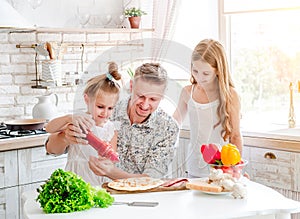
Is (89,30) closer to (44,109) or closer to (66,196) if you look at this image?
(44,109)

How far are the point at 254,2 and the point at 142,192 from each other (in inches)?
86.8

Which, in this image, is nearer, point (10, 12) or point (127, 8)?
point (10, 12)

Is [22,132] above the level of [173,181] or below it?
above

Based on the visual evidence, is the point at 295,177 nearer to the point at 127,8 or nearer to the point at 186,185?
the point at 186,185

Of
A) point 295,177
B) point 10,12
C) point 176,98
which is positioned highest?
point 10,12

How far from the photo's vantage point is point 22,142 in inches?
131

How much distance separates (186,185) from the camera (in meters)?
2.23

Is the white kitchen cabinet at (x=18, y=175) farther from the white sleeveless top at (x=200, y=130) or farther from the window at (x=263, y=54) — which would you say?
the window at (x=263, y=54)

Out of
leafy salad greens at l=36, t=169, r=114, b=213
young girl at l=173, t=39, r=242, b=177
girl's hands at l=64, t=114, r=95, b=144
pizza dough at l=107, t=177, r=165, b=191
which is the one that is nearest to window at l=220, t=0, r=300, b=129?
young girl at l=173, t=39, r=242, b=177

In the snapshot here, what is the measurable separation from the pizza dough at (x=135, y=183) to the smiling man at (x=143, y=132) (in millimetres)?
60

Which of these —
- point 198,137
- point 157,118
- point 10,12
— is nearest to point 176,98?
point 157,118

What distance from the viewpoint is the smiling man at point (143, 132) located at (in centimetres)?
235

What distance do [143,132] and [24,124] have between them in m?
1.41

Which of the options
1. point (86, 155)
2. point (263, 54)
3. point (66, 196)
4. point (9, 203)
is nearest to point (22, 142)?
point (9, 203)
